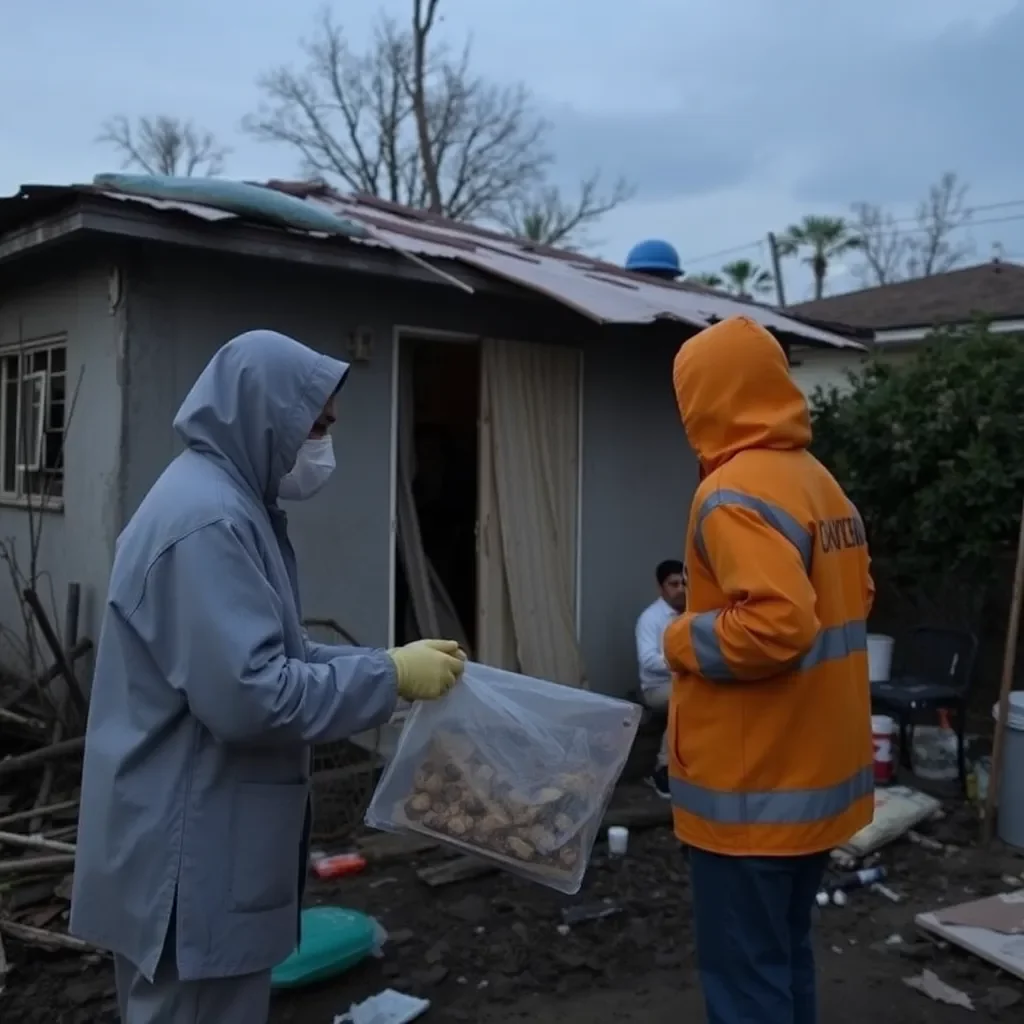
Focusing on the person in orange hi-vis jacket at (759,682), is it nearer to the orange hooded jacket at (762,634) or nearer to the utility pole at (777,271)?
the orange hooded jacket at (762,634)

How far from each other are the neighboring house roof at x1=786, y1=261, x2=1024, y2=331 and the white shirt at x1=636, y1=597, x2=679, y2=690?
554 centimetres

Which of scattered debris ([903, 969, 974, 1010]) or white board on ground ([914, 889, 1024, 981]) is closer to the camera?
scattered debris ([903, 969, 974, 1010])

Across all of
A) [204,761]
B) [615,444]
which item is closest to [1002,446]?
[615,444]

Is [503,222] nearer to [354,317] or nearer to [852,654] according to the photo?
[354,317]

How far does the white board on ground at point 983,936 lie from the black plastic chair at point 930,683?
199 cm

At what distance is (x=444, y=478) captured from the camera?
8500mm

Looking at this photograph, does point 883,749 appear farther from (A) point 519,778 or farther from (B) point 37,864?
(B) point 37,864

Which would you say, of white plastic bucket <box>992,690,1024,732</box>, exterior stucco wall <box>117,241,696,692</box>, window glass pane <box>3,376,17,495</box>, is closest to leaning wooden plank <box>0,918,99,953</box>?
exterior stucco wall <box>117,241,696,692</box>

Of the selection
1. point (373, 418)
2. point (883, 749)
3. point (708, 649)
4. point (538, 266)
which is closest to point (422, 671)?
point (708, 649)

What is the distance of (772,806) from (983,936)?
7.46 feet

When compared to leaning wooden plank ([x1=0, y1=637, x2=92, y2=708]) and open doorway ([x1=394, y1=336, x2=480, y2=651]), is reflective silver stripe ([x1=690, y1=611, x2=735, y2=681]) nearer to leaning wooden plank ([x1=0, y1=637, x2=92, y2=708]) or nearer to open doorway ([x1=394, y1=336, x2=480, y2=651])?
leaning wooden plank ([x1=0, y1=637, x2=92, y2=708])

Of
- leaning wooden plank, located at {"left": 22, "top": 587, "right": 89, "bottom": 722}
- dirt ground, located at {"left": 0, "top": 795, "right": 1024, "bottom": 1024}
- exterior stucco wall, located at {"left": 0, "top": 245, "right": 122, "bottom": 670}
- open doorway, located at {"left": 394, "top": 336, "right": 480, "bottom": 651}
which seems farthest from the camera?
open doorway, located at {"left": 394, "top": 336, "right": 480, "bottom": 651}

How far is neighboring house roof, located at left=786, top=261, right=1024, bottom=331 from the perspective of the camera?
11.8 m

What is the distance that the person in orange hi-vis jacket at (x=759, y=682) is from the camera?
228 cm
